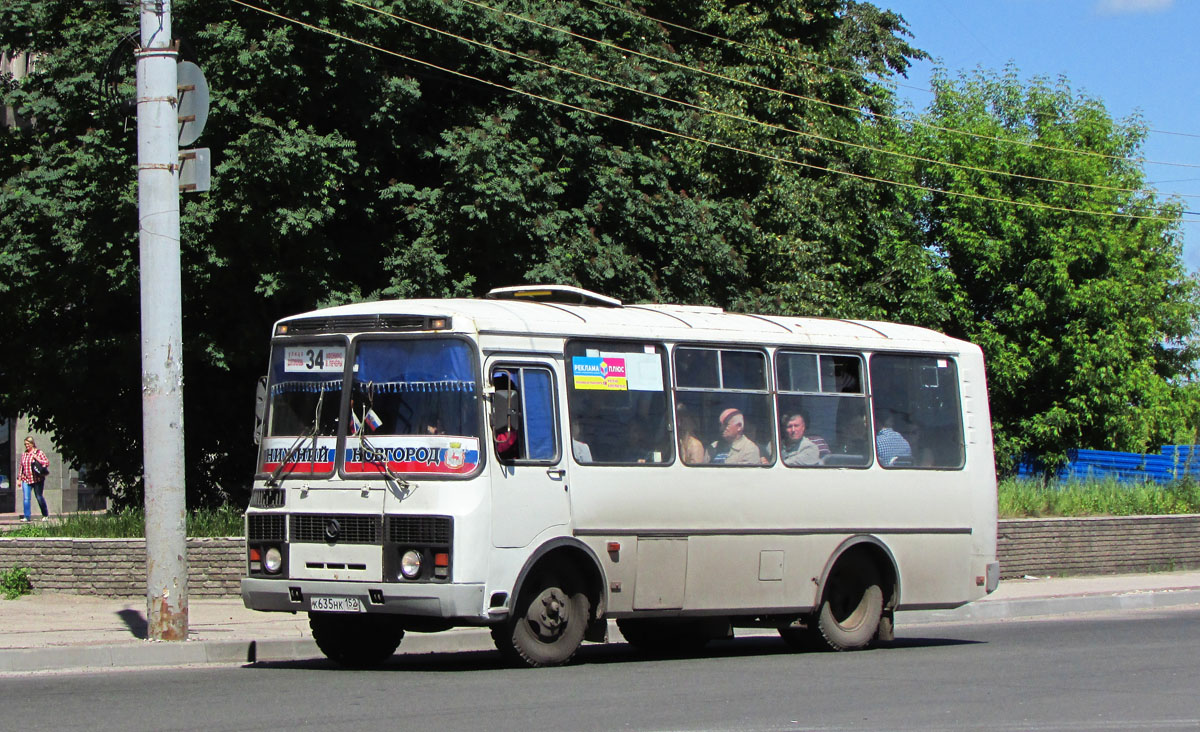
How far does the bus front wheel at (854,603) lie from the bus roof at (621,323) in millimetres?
2082

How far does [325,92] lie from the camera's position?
20469 millimetres

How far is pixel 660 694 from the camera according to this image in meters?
9.98

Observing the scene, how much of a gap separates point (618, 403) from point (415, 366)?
1779mm

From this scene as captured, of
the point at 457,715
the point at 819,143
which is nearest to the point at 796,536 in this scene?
the point at 457,715

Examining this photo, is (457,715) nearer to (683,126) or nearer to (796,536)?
(796,536)

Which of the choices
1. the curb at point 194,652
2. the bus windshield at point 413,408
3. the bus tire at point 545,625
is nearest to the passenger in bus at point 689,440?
the bus tire at point 545,625

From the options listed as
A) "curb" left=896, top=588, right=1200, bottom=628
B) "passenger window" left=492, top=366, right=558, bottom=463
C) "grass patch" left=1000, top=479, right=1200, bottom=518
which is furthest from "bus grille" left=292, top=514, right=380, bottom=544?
"grass patch" left=1000, top=479, right=1200, bottom=518

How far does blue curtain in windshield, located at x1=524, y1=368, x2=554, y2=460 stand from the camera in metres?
11.5

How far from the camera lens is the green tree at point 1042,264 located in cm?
4272

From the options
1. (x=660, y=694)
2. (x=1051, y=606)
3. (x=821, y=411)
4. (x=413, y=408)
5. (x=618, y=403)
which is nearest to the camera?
(x=660, y=694)

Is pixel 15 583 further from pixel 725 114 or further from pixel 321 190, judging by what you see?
pixel 725 114

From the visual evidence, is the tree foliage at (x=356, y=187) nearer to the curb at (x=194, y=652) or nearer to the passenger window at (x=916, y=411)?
the curb at (x=194, y=652)

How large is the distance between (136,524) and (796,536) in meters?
8.61

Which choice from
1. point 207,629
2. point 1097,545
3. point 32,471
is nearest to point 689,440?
point 207,629
